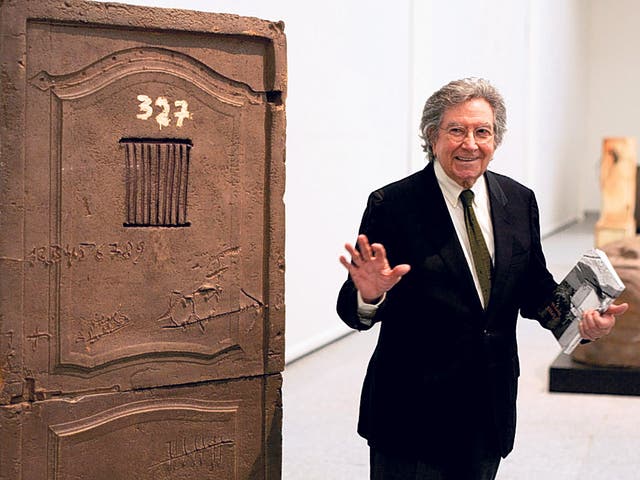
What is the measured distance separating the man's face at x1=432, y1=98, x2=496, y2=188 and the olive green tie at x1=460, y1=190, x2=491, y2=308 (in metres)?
0.06

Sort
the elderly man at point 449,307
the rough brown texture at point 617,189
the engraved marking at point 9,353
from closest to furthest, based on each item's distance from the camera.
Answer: the engraved marking at point 9,353, the elderly man at point 449,307, the rough brown texture at point 617,189

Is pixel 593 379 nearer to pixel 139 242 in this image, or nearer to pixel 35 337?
pixel 139 242

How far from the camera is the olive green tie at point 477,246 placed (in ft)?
11.2

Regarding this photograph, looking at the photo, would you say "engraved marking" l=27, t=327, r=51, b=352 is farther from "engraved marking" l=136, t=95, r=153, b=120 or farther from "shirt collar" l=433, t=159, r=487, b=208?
"shirt collar" l=433, t=159, r=487, b=208

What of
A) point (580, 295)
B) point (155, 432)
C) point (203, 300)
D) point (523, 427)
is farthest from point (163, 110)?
point (523, 427)

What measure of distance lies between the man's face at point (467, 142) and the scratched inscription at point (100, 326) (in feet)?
3.42

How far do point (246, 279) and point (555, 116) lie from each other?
50.8 feet

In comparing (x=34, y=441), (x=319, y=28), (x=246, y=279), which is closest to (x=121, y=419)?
(x=34, y=441)

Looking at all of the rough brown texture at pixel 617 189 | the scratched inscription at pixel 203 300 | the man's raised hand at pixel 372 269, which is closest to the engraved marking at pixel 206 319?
the scratched inscription at pixel 203 300

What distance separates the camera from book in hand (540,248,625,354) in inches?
135

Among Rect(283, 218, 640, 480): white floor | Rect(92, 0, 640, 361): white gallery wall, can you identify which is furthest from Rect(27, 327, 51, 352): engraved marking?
Rect(92, 0, 640, 361): white gallery wall

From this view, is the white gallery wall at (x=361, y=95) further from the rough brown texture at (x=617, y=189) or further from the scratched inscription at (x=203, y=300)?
the scratched inscription at (x=203, y=300)

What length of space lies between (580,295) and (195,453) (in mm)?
1266

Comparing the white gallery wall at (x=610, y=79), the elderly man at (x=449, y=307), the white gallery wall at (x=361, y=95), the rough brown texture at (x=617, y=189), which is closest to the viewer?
the elderly man at (x=449, y=307)
